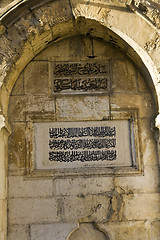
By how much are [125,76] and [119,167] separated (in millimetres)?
1240

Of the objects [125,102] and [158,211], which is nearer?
[158,211]

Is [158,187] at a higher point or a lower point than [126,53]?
lower

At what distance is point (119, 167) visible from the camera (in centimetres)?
434

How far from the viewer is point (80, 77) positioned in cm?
455

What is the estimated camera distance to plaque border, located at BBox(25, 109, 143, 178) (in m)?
4.25

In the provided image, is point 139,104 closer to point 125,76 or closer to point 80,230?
point 125,76

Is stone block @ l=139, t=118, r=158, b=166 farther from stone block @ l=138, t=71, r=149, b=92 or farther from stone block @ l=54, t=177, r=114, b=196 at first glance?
stone block @ l=54, t=177, r=114, b=196

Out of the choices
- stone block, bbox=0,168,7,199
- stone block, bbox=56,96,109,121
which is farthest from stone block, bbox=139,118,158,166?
stone block, bbox=0,168,7,199

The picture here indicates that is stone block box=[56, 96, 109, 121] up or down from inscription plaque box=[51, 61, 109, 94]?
down

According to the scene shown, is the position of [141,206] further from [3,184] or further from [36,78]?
[36,78]

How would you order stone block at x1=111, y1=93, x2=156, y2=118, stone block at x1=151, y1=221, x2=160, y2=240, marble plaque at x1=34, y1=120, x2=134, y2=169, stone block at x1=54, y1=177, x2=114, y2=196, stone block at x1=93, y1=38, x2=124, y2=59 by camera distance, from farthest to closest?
stone block at x1=93, y1=38, x2=124, y2=59, stone block at x1=111, y1=93, x2=156, y2=118, marble plaque at x1=34, y1=120, x2=134, y2=169, stone block at x1=54, y1=177, x2=114, y2=196, stone block at x1=151, y1=221, x2=160, y2=240

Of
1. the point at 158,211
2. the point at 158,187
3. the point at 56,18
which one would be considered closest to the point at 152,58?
the point at 56,18

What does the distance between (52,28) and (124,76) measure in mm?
1164

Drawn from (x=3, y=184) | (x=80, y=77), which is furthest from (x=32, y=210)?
(x=80, y=77)
